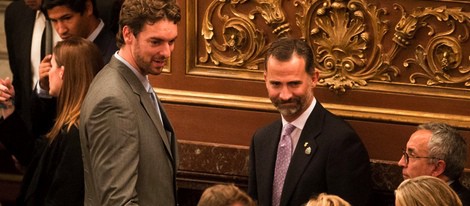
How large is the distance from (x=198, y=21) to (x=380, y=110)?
42.2 inches

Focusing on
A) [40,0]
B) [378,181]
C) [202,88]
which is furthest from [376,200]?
[40,0]

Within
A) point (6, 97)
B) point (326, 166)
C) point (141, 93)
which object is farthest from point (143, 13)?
point (6, 97)

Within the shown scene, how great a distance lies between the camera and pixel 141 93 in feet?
17.4

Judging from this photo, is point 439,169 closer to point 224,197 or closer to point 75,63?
point 224,197

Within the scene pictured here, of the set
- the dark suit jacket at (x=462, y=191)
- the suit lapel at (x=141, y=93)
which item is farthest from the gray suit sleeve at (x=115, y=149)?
the dark suit jacket at (x=462, y=191)

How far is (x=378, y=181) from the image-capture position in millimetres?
6156

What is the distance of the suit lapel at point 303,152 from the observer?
5832 mm

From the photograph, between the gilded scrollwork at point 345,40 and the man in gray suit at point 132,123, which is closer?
the man in gray suit at point 132,123

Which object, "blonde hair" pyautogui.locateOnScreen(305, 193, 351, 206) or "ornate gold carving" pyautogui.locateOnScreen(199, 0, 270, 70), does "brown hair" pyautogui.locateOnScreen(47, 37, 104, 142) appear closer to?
"ornate gold carving" pyautogui.locateOnScreen(199, 0, 270, 70)

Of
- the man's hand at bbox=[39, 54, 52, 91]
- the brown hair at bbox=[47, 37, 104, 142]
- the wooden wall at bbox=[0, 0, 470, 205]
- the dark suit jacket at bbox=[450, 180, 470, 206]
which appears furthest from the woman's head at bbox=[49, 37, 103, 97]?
the dark suit jacket at bbox=[450, 180, 470, 206]

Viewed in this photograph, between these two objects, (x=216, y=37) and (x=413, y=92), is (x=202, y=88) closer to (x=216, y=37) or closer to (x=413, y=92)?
(x=216, y=37)

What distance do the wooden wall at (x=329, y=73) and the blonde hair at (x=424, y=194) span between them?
112 cm

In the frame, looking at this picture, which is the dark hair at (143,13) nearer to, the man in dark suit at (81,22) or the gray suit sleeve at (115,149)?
the gray suit sleeve at (115,149)

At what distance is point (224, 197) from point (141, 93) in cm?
64
